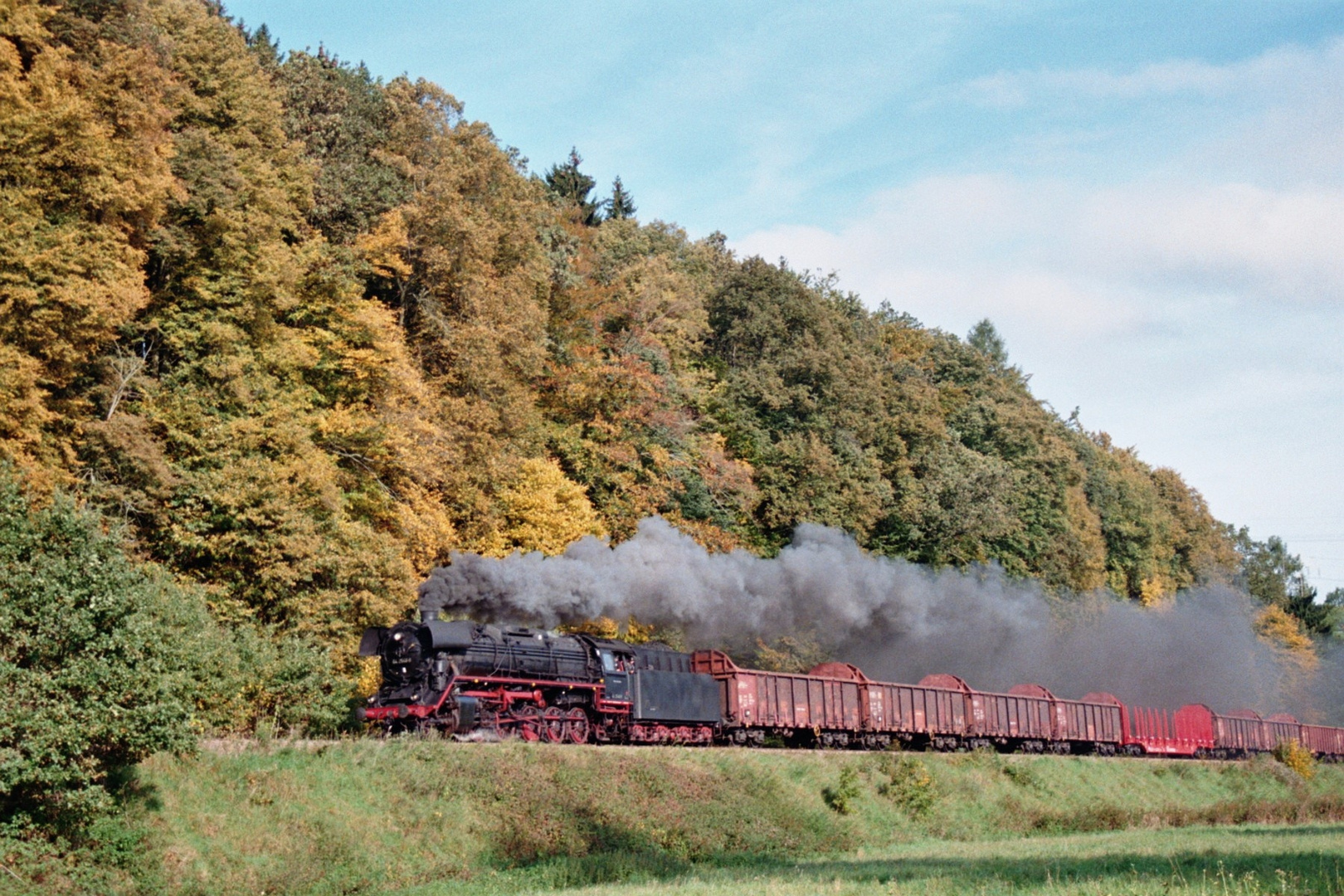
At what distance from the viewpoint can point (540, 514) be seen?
4684cm

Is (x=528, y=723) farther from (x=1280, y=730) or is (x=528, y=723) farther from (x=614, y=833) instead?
(x=1280, y=730)

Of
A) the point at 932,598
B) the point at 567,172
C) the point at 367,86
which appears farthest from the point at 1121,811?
the point at 567,172

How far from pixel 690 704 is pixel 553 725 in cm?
612

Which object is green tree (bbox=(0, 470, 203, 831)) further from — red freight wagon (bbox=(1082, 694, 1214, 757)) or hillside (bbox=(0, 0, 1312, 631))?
red freight wagon (bbox=(1082, 694, 1214, 757))

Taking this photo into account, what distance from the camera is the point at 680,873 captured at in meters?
25.1

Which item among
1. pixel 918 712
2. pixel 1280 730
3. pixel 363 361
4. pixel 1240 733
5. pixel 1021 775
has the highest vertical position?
pixel 363 361

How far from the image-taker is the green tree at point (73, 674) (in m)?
19.1

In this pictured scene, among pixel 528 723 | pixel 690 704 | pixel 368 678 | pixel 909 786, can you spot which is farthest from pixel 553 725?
pixel 909 786

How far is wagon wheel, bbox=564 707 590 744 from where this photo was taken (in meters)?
33.0

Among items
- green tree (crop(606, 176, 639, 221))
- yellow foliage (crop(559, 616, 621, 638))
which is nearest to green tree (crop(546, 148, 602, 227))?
green tree (crop(606, 176, 639, 221))

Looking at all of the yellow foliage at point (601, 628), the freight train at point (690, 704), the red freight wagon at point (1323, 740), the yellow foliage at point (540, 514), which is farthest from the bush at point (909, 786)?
the red freight wagon at point (1323, 740)

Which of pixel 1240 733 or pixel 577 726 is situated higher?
pixel 577 726

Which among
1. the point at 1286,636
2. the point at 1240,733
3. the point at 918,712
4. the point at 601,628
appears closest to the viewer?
the point at 601,628

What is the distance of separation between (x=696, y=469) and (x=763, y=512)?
256 inches
